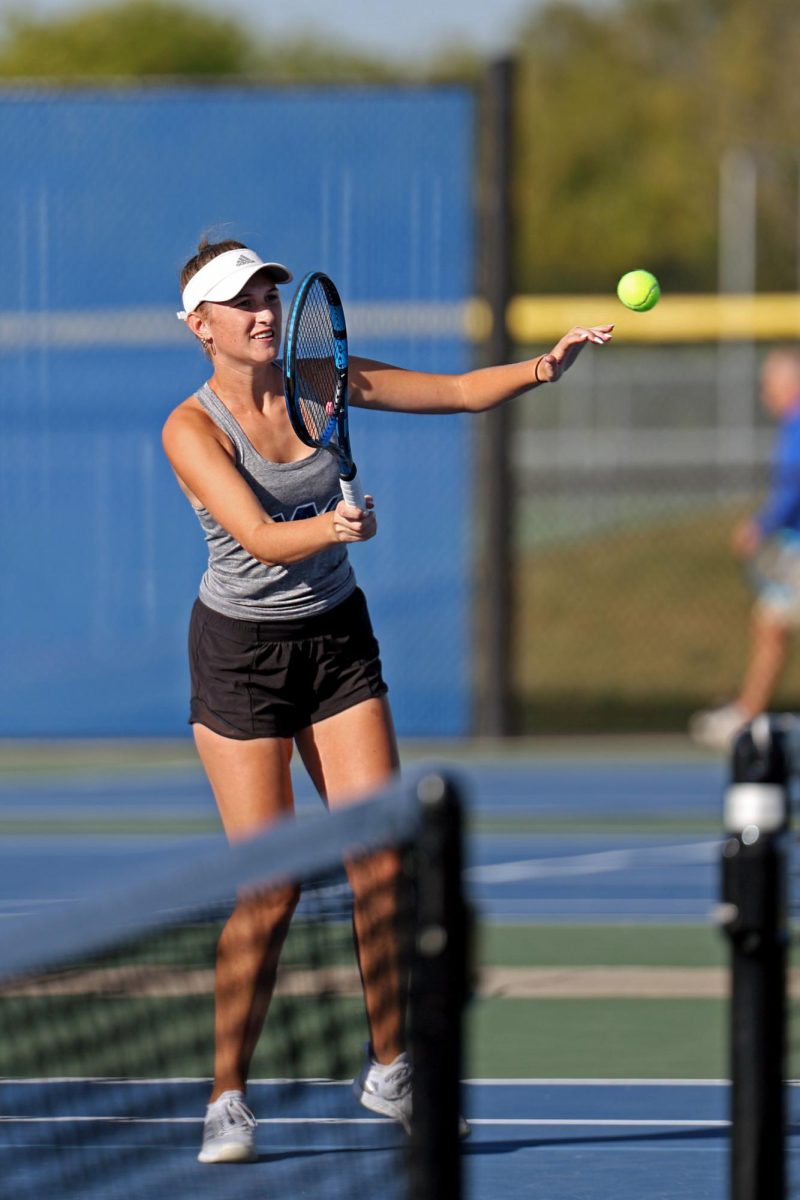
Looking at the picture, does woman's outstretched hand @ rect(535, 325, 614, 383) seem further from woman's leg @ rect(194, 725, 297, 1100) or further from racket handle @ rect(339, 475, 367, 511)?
woman's leg @ rect(194, 725, 297, 1100)

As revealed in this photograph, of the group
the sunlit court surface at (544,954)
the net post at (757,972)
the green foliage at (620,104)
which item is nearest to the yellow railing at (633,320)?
the sunlit court surface at (544,954)

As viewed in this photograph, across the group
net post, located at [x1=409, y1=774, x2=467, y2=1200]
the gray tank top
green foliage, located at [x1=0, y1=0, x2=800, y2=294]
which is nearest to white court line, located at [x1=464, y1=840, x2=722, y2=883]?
the gray tank top

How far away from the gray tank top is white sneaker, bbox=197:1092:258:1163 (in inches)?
40.0

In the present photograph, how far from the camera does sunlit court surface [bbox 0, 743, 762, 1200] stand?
5.02m

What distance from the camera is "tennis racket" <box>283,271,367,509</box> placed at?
496cm

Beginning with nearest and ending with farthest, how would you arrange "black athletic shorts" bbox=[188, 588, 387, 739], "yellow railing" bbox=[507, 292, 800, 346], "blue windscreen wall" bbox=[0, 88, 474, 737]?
"black athletic shorts" bbox=[188, 588, 387, 739] < "blue windscreen wall" bbox=[0, 88, 474, 737] < "yellow railing" bbox=[507, 292, 800, 346]

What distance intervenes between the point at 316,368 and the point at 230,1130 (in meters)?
1.57

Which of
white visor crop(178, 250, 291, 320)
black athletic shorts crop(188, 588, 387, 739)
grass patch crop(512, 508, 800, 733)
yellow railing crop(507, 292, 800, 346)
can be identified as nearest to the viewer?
white visor crop(178, 250, 291, 320)

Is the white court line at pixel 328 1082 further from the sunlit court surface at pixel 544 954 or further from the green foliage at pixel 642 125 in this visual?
the green foliage at pixel 642 125

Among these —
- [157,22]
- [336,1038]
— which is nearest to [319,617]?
[336,1038]

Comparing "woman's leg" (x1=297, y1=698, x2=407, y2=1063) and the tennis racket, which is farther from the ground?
the tennis racket

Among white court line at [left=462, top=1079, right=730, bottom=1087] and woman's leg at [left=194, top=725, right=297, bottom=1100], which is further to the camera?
white court line at [left=462, top=1079, right=730, bottom=1087]

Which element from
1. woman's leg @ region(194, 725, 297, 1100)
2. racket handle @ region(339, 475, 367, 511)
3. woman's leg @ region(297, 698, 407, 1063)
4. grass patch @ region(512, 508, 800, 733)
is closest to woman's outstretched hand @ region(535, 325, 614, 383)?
racket handle @ region(339, 475, 367, 511)

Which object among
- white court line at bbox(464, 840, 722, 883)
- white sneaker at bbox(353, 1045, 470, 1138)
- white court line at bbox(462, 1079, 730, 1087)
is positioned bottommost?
white court line at bbox(464, 840, 722, 883)
